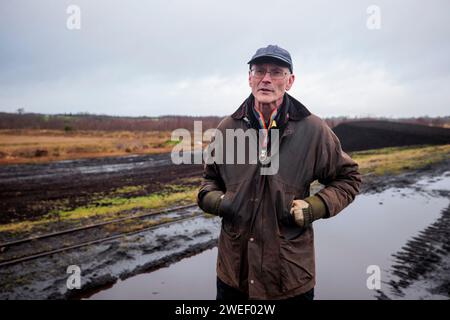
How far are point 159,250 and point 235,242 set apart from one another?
513 centimetres

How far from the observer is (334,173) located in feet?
7.80

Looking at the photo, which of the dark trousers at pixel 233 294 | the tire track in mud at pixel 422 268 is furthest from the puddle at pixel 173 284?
the dark trousers at pixel 233 294

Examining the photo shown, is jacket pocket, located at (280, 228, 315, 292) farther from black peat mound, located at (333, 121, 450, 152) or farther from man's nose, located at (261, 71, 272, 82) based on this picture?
black peat mound, located at (333, 121, 450, 152)

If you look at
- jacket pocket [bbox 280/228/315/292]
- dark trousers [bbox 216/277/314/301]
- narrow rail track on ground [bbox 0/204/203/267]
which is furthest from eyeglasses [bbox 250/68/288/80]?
narrow rail track on ground [bbox 0/204/203/267]

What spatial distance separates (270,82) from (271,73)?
0.07 metres

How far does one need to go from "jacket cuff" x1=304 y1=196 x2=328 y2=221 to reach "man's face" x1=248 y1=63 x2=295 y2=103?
0.72m

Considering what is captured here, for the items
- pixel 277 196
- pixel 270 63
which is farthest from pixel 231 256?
pixel 270 63

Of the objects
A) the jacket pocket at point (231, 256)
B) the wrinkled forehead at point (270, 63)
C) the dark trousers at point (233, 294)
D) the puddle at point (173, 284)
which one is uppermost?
the wrinkled forehead at point (270, 63)

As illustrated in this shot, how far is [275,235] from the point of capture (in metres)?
2.22

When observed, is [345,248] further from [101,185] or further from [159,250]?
[101,185]

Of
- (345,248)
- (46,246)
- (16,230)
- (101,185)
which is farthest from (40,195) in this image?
(345,248)

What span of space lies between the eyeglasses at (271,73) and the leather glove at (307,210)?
0.85m

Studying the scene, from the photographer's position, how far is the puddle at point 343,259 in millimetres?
5422

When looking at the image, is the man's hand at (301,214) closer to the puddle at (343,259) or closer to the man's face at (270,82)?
the man's face at (270,82)
